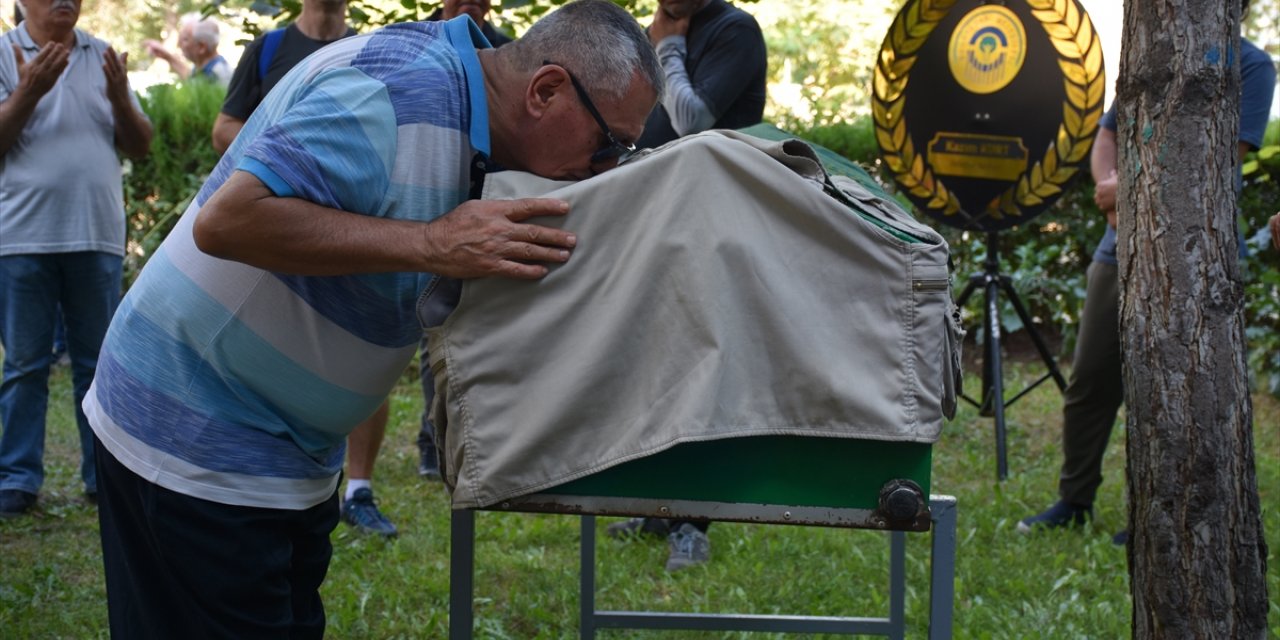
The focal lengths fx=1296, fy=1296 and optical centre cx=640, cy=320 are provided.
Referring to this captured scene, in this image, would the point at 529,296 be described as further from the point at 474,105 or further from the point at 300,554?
the point at 300,554

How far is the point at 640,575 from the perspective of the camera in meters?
4.13

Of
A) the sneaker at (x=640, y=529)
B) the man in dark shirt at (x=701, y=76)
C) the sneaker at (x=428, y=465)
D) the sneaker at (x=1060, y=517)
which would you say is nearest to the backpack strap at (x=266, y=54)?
the man in dark shirt at (x=701, y=76)

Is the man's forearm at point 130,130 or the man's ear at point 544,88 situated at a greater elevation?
the man's ear at point 544,88

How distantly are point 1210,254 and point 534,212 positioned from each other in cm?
127

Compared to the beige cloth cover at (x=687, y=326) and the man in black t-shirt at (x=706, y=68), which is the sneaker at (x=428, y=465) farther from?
the beige cloth cover at (x=687, y=326)

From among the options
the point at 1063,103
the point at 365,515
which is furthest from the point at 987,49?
the point at 365,515

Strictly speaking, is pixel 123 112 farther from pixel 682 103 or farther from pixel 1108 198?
pixel 1108 198

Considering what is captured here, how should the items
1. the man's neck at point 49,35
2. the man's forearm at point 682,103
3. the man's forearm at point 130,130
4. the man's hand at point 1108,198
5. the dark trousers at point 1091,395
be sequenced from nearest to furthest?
the man's forearm at point 682,103 < the man's hand at point 1108,198 < the dark trousers at point 1091,395 < the man's neck at point 49,35 < the man's forearm at point 130,130

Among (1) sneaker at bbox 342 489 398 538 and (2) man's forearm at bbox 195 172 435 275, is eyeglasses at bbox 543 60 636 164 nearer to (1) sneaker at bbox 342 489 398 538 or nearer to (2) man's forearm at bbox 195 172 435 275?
(2) man's forearm at bbox 195 172 435 275

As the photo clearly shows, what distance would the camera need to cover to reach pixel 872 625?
10.2ft

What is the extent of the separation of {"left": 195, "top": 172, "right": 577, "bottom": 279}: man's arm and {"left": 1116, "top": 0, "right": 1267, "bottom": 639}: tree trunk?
1.16 meters

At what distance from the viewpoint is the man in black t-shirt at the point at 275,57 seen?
4285 millimetres

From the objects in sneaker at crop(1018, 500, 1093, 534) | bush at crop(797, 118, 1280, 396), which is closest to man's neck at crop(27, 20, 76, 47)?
sneaker at crop(1018, 500, 1093, 534)

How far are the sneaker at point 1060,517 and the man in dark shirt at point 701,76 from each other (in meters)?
1.25
